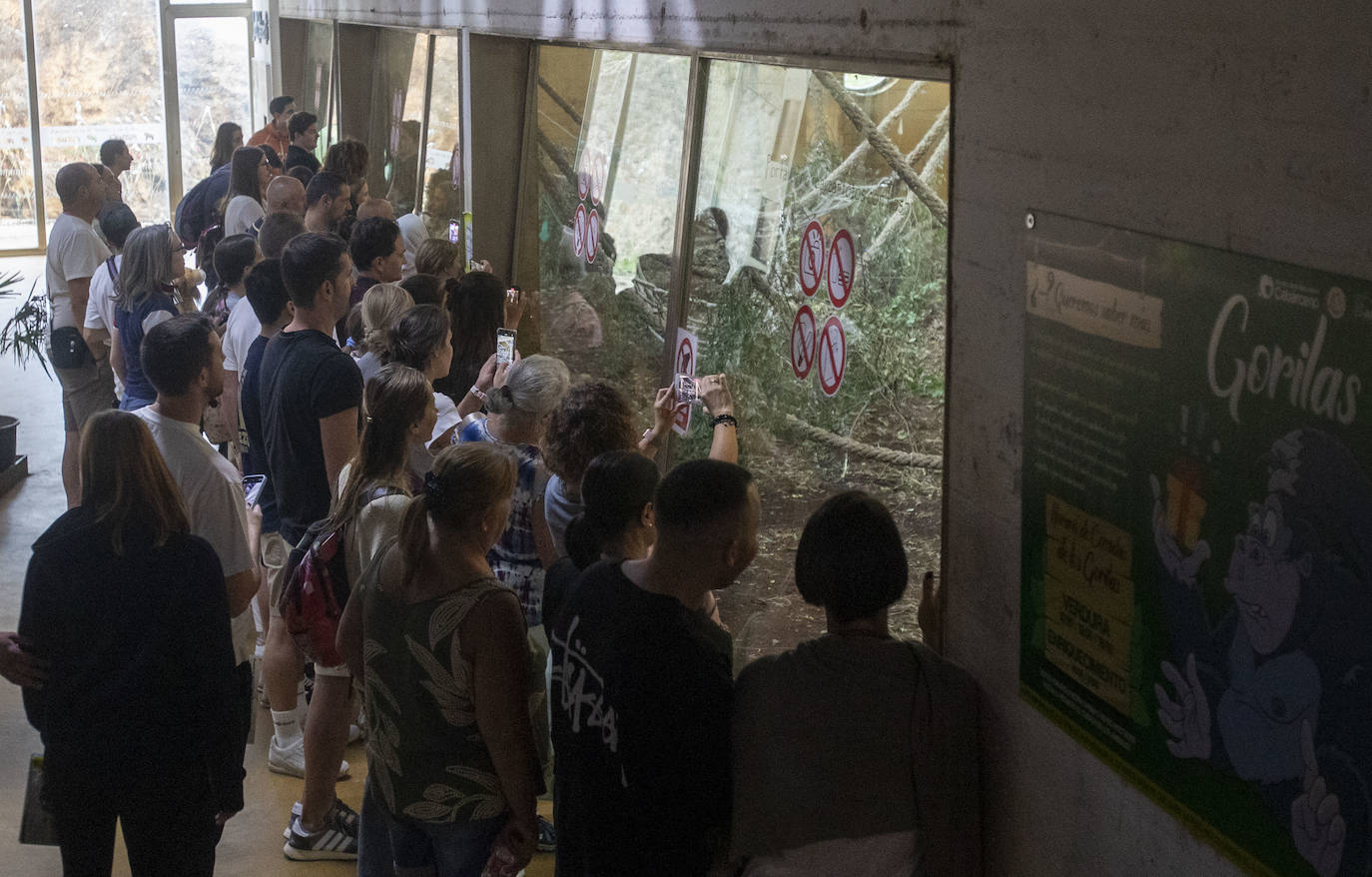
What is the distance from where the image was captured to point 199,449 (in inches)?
147

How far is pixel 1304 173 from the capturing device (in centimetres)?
171

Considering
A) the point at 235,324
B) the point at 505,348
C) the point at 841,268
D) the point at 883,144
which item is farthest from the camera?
the point at 235,324

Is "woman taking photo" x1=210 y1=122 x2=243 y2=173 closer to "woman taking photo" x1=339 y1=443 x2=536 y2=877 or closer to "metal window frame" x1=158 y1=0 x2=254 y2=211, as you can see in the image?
"metal window frame" x1=158 y1=0 x2=254 y2=211

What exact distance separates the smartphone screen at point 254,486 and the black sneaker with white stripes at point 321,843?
116 cm

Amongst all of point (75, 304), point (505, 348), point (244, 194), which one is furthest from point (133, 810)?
point (244, 194)

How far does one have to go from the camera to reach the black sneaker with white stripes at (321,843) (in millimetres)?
4270

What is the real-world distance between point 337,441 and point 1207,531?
3.09 metres

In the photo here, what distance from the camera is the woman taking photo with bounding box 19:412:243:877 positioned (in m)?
2.94

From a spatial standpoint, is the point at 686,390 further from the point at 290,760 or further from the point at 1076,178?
the point at 1076,178

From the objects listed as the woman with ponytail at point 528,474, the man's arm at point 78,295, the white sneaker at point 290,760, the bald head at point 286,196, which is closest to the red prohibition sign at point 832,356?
the woman with ponytail at point 528,474

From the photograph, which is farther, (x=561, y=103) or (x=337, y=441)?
(x=561, y=103)

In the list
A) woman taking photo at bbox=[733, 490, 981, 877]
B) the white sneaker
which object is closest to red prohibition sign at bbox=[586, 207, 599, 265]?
the white sneaker

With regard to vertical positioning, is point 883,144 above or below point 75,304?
above

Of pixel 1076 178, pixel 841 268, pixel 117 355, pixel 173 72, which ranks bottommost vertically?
pixel 117 355
